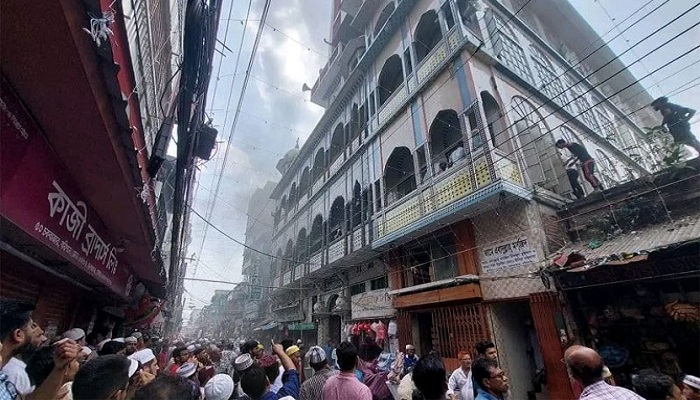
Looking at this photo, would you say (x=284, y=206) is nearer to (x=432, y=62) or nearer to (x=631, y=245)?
(x=432, y=62)

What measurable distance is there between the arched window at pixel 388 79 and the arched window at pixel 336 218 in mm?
5372

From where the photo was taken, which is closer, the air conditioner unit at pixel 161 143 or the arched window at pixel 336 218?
the air conditioner unit at pixel 161 143

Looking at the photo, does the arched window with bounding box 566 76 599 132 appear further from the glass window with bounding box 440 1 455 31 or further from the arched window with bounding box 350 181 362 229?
the arched window with bounding box 350 181 362 229

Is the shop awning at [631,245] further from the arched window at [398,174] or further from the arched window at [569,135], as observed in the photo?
the arched window at [398,174]

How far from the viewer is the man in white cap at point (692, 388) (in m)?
3.21

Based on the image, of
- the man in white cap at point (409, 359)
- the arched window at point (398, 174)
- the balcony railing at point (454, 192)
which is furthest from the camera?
the arched window at point (398, 174)

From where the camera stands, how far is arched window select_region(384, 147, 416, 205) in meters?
11.6

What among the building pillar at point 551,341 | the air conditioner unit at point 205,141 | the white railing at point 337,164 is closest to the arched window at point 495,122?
the building pillar at point 551,341

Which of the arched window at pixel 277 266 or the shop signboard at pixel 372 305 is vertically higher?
the arched window at pixel 277 266

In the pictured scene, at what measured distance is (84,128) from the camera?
103 inches

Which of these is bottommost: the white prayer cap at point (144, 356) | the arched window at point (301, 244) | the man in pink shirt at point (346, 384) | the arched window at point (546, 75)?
the man in pink shirt at point (346, 384)

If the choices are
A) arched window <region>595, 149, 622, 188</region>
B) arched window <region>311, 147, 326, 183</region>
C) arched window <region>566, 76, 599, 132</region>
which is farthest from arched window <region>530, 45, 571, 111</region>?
arched window <region>311, 147, 326, 183</region>

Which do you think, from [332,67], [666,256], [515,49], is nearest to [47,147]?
[666,256]

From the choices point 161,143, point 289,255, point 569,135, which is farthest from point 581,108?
point 289,255
